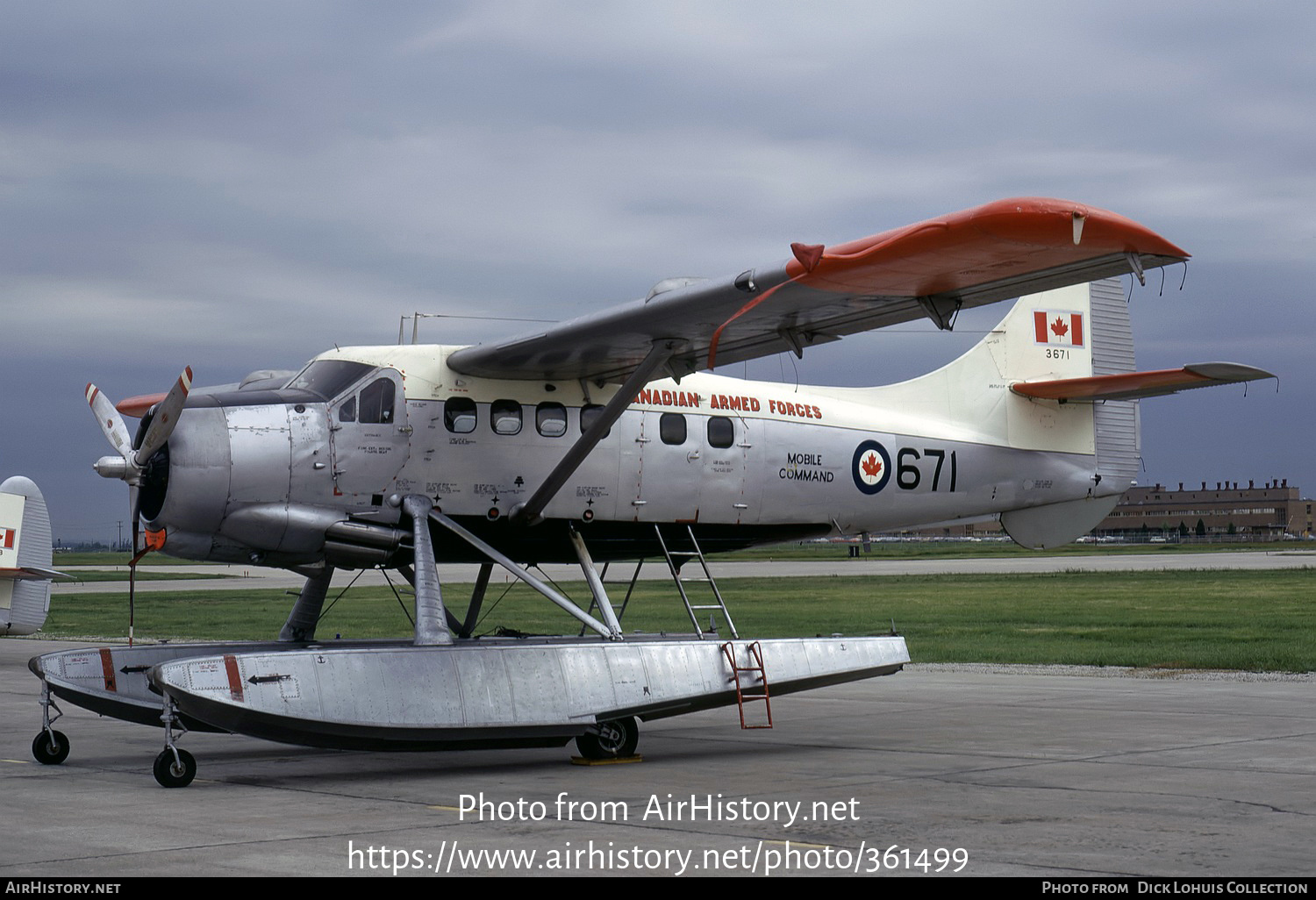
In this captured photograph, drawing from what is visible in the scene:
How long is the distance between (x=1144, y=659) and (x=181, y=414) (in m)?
15.6

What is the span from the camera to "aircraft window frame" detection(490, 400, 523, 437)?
1243 centimetres

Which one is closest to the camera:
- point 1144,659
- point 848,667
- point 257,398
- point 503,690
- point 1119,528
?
point 503,690

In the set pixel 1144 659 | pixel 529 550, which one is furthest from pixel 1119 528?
pixel 529 550

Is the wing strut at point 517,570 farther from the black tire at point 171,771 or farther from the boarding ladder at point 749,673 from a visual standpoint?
the black tire at point 171,771

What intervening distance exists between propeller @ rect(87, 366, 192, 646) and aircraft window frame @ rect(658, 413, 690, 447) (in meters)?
4.40

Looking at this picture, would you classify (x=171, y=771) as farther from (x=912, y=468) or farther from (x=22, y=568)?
(x=22, y=568)

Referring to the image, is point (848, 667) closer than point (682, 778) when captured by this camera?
No

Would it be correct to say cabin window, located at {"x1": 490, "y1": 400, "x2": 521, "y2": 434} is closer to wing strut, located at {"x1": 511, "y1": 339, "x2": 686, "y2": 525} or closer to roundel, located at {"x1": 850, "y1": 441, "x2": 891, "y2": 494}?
wing strut, located at {"x1": 511, "y1": 339, "x2": 686, "y2": 525}

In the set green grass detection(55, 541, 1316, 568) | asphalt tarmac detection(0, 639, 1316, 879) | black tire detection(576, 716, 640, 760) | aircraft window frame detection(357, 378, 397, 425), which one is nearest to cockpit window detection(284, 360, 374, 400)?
aircraft window frame detection(357, 378, 397, 425)

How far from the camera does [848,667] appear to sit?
1263 cm

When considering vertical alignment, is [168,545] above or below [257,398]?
below

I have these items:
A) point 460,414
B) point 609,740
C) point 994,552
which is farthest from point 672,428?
point 994,552

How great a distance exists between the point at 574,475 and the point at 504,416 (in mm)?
846

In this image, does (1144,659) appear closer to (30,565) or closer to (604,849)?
(604,849)
